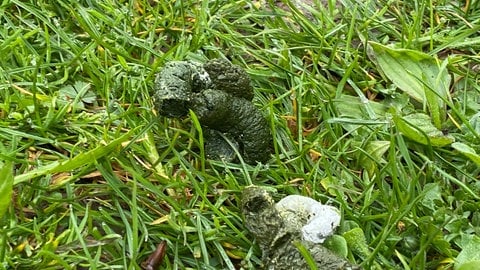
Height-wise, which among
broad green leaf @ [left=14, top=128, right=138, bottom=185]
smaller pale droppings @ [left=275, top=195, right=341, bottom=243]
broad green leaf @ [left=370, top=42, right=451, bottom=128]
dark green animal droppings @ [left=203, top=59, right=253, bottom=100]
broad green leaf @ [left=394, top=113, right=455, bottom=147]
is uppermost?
dark green animal droppings @ [left=203, top=59, right=253, bottom=100]

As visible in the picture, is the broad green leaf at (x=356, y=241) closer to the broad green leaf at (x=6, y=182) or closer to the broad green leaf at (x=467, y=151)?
the broad green leaf at (x=467, y=151)

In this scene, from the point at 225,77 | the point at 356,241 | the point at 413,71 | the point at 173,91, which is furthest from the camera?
the point at 413,71

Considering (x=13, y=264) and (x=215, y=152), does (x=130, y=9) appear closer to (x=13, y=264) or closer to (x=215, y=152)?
(x=215, y=152)

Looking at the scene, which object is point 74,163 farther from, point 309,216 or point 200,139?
point 309,216

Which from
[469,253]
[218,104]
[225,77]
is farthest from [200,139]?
[469,253]

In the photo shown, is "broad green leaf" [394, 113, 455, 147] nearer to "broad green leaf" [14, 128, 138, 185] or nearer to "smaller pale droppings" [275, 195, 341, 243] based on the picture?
"smaller pale droppings" [275, 195, 341, 243]

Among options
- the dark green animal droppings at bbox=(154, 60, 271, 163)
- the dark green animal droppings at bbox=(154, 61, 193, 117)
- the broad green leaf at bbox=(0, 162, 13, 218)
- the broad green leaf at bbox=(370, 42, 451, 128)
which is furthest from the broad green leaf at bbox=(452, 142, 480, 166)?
the broad green leaf at bbox=(0, 162, 13, 218)
